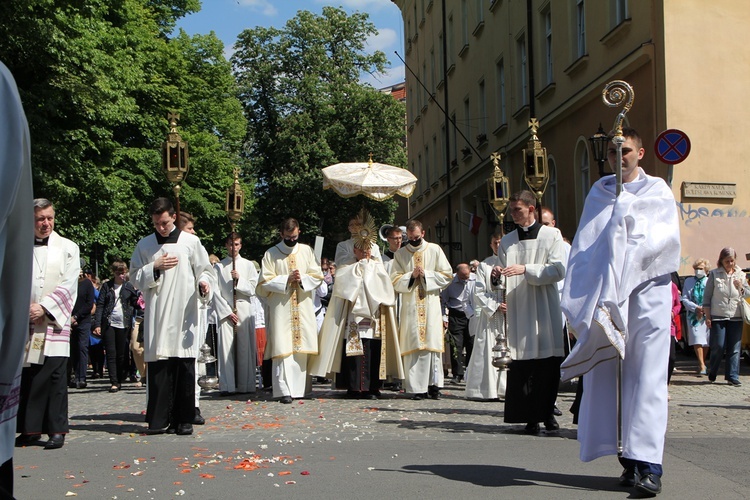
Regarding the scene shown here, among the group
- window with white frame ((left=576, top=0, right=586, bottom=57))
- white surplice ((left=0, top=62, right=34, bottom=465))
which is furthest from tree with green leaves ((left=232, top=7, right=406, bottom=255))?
white surplice ((left=0, top=62, right=34, bottom=465))

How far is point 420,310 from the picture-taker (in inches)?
520

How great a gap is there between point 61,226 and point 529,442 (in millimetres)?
18341

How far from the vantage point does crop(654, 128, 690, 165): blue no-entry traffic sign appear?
50.7ft

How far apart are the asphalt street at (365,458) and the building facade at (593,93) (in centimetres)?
694

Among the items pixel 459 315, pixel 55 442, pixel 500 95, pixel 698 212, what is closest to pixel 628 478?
pixel 55 442

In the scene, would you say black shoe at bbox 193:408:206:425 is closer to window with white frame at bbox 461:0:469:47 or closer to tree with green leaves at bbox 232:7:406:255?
window with white frame at bbox 461:0:469:47

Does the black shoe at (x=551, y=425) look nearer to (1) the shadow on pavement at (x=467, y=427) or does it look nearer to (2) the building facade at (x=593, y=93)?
(1) the shadow on pavement at (x=467, y=427)

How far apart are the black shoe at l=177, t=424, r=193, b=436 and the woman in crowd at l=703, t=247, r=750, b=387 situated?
8.20m

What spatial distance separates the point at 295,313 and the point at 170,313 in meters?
3.74

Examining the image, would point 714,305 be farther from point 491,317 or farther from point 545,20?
point 545,20

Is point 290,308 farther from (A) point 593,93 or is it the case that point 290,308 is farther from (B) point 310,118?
(B) point 310,118

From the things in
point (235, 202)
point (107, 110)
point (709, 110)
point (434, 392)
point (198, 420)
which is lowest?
point (198, 420)

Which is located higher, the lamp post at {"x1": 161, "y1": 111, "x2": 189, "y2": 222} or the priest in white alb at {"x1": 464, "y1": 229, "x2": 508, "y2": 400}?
the lamp post at {"x1": 161, "y1": 111, "x2": 189, "y2": 222}

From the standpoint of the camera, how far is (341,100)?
4581 cm
